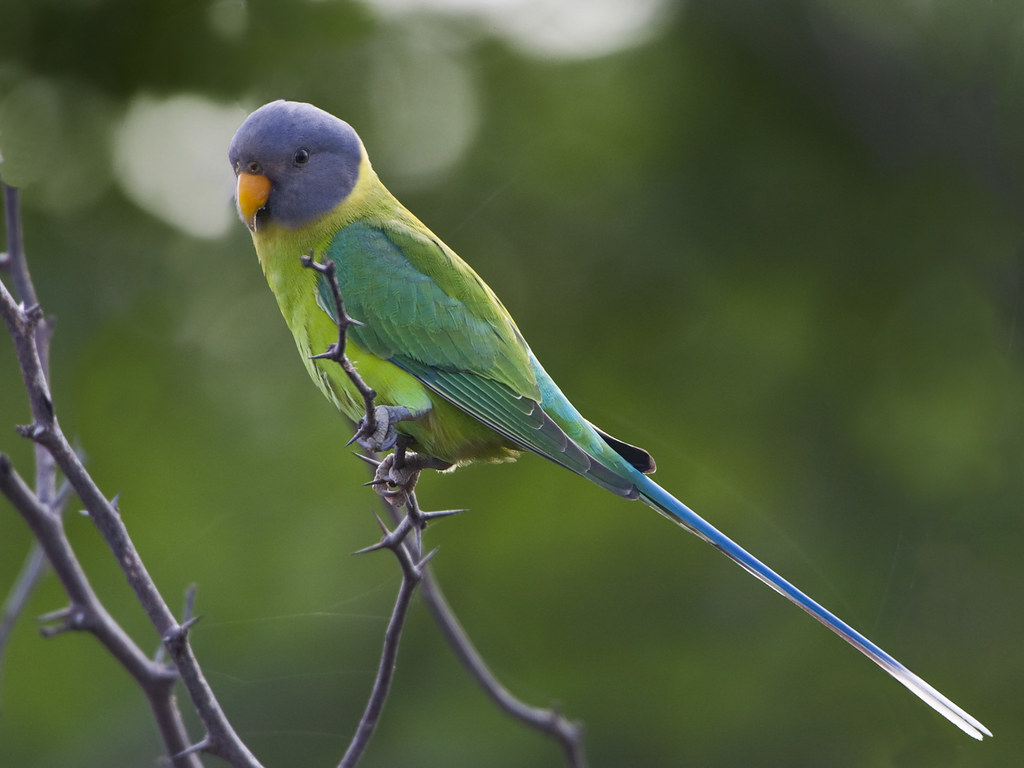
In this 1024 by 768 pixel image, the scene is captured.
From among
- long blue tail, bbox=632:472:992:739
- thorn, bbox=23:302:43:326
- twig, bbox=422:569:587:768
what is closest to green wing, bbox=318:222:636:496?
long blue tail, bbox=632:472:992:739

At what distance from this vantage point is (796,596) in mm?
3322

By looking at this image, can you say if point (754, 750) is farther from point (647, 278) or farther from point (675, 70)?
point (675, 70)

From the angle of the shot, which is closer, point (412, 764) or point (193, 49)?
point (412, 764)

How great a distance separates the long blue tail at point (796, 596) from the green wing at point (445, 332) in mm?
144

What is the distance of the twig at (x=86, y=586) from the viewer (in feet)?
7.91

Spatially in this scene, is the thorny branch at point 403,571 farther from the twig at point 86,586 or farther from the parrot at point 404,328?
the twig at point 86,586

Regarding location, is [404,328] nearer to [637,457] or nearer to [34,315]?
[637,457]

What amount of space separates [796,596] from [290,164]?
2239 mm

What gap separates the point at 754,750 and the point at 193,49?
646 centimetres

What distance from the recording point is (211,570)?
24.1 ft

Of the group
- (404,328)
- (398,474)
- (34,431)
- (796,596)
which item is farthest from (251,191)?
(796,596)

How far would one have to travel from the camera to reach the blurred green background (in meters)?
7.09

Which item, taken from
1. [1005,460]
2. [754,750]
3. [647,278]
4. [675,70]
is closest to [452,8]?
[675,70]

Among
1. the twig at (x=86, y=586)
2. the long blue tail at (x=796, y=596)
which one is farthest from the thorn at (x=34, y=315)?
the long blue tail at (x=796, y=596)
